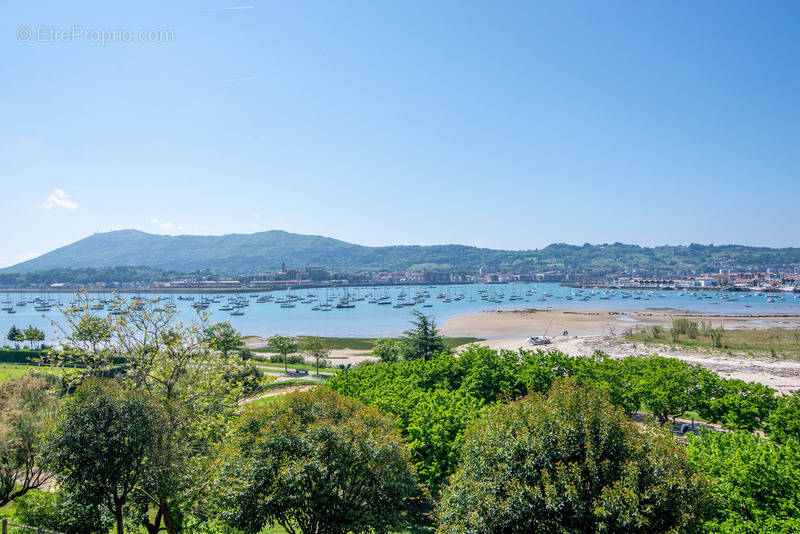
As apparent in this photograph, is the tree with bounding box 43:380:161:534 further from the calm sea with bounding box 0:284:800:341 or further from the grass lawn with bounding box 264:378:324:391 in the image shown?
the calm sea with bounding box 0:284:800:341

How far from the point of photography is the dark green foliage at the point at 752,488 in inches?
404

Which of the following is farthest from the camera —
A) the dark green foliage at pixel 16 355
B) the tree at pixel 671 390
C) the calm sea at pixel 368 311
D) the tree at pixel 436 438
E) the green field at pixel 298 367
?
the calm sea at pixel 368 311

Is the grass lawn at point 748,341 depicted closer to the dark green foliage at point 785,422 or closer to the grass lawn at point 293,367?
the dark green foliage at point 785,422

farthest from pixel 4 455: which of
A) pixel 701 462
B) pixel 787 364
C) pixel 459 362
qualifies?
pixel 787 364

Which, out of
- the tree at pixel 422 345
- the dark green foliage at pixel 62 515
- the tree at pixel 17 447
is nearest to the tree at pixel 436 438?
the dark green foliage at pixel 62 515

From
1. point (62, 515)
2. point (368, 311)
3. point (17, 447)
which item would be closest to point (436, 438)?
point (62, 515)

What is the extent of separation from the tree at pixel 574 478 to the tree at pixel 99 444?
26.8ft

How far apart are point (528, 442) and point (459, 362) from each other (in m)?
18.7

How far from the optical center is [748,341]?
209 ft

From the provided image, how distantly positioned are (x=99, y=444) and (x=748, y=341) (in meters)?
80.6

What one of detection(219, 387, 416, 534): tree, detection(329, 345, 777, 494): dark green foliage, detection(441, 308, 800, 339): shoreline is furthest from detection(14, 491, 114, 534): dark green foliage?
detection(441, 308, 800, 339): shoreline

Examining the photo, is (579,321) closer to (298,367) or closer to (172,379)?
(298,367)

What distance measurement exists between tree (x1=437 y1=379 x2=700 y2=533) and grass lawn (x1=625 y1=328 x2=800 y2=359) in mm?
59905

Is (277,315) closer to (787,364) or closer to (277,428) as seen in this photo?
(787,364)
